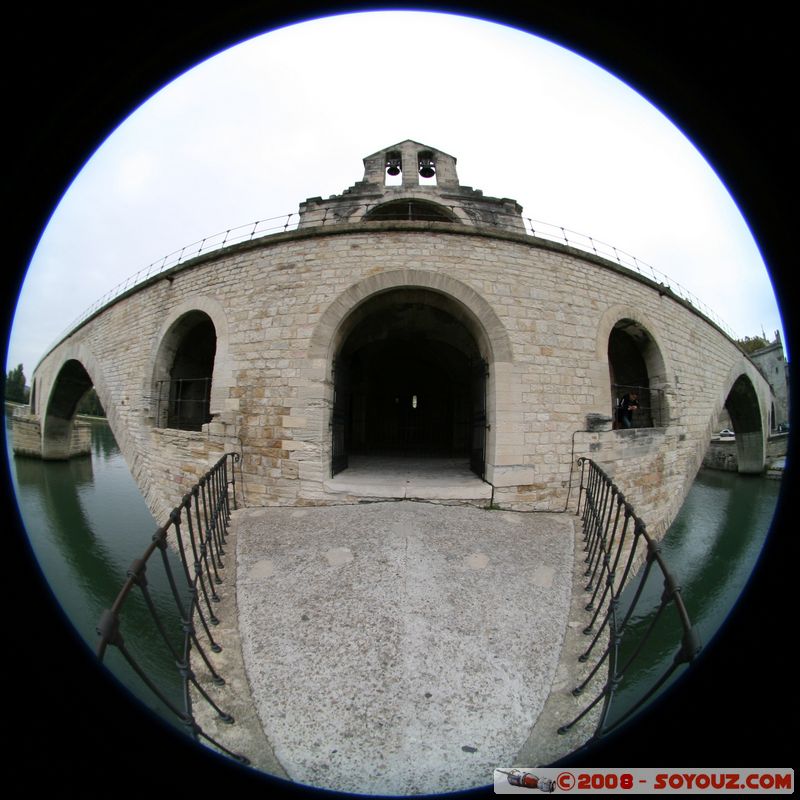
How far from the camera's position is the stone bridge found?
484cm

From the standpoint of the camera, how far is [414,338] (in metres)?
7.91

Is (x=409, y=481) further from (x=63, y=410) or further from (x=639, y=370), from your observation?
(x=63, y=410)

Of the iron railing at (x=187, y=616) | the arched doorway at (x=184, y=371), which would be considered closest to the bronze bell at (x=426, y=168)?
the arched doorway at (x=184, y=371)

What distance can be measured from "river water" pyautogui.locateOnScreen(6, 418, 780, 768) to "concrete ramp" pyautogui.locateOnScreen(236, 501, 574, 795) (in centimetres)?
114

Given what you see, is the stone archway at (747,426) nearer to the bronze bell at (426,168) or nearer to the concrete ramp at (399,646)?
the bronze bell at (426,168)

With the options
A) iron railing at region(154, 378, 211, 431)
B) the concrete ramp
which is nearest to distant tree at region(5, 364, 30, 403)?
iron railing at region(154, 378, 211, 431)

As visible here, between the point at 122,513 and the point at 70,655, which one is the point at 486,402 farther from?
the point at 122,513

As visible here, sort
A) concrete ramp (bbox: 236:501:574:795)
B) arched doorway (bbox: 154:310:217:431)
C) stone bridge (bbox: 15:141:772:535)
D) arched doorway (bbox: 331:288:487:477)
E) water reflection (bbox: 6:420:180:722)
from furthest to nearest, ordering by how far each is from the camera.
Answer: arched doorway (bbox: 154:310:217:431) < arched doorway (bbox: 331:288:487:477) < stone bridge (bbox: 15:141:772:535) < water reflection (bbox: 6:420:180:722) < concrete ramp (bbox: 236:501:574:795)

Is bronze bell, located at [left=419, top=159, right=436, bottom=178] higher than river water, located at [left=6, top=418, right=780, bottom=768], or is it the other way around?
bronze bell, located at [left=419, top=159, right=436, bottom=178]

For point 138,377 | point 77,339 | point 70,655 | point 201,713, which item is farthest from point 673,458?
point 77,339

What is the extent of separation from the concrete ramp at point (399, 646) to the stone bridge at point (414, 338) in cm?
139

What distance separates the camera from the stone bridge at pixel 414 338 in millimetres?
4844

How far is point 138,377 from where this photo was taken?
6.93 meters

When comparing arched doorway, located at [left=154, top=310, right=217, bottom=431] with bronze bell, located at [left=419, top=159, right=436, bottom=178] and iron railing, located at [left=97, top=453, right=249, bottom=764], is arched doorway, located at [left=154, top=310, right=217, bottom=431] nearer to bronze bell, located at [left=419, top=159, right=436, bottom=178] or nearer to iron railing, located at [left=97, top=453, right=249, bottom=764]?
iron railing, located at [left=97, top=453, right=249, bottom=764]
